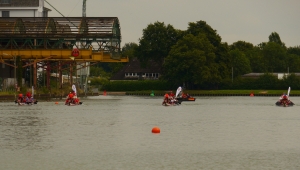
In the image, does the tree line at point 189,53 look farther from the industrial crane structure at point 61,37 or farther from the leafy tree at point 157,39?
the industrial crane structure at point 61,37

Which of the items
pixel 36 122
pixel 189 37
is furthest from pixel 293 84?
pixel 36 122

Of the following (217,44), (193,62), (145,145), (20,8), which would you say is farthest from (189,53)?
(145,145)

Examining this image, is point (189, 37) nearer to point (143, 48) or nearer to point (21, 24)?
point (143, 48)

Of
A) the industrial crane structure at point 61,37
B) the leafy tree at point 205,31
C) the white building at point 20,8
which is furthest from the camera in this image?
the leafy tree at point 205,31

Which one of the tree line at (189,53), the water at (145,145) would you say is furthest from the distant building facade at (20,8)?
the water at (145,145)

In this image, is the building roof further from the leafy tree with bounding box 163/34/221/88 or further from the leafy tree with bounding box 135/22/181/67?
the leafy tree with bounding box 135/22/181/67

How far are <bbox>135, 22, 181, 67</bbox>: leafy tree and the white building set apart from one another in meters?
33.6

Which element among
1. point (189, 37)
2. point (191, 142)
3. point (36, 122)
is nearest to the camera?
point (191, 142)

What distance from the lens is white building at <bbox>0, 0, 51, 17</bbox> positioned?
6250 inches

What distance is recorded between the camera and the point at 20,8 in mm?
158750

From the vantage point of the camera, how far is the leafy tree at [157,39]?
18325 centimetres

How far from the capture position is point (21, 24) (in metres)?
126

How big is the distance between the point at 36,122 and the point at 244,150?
22890mm

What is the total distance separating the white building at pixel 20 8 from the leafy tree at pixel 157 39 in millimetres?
33551
